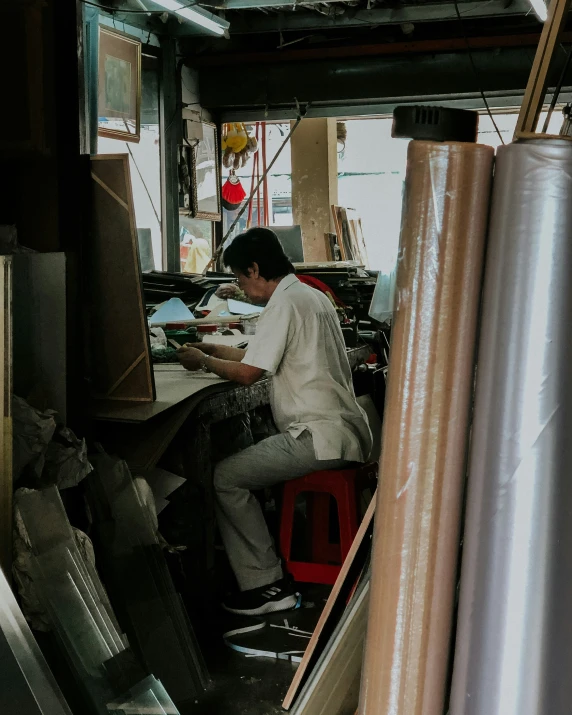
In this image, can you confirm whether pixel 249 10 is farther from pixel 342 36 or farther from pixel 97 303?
pixel 97 303

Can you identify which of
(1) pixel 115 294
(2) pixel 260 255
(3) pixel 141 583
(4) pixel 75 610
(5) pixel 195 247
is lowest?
(3) pixel 141 583

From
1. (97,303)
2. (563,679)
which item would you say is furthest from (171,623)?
(563,679)

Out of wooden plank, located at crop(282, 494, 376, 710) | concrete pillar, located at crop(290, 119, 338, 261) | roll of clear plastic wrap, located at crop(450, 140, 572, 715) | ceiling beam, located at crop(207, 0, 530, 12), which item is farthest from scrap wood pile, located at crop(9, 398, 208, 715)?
concrete pillar, located at crop(290, 119, 338, 261)

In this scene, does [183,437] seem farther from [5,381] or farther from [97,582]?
[5,381]

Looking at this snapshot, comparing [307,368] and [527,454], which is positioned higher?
[527,454]

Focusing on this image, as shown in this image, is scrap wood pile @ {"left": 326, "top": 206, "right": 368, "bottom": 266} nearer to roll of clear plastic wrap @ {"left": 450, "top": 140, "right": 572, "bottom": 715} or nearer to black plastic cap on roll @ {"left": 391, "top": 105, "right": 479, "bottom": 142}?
black plastic cap on roll @ {"left": 391, "top": 105, "right": 479, "bottom": 142}

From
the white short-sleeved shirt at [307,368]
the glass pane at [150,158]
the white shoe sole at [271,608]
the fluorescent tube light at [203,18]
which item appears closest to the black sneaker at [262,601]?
the white shoe sole at [271,608]

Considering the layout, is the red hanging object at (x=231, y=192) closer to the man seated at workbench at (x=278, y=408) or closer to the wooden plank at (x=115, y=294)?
the man seated at workbench at (x=278, y=408)

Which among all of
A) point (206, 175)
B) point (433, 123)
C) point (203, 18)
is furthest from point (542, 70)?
point (206, 175)

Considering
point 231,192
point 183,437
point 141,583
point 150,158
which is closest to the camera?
point 141,583

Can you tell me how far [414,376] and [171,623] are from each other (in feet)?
7.04

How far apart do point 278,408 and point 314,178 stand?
6.30 m

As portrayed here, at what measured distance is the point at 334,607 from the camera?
6.88 feet

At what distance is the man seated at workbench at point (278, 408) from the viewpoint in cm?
391
